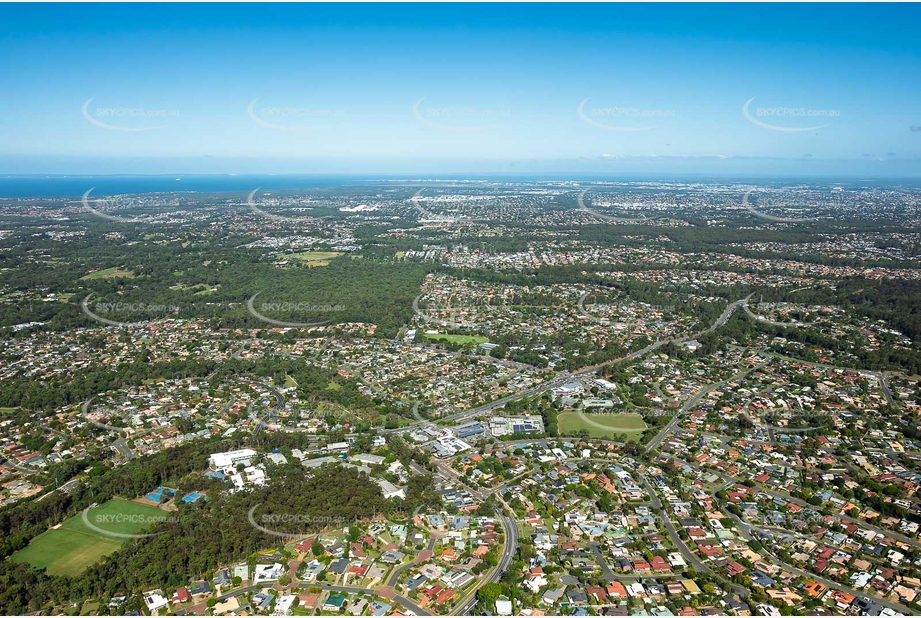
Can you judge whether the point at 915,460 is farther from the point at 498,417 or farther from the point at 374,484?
the point at 374,484

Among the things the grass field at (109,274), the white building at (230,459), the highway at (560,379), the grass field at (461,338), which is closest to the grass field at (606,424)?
the highway at (560,379)

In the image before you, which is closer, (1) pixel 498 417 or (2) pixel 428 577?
(2) pixel 428 577

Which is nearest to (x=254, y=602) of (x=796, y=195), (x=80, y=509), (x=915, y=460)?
(x=80, y=509)

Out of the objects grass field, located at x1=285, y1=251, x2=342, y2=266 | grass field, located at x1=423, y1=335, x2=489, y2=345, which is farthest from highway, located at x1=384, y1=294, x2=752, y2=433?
grass field, located at x1=285, y1=251, x2=342, y2=266

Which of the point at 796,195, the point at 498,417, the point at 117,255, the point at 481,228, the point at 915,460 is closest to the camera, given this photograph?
the point at 915,460

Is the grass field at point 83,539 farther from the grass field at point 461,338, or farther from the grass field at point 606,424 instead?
the grass field at point 461,338

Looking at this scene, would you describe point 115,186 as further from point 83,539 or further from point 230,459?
point 83,539

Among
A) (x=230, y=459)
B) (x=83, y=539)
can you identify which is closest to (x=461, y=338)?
(x=230, y=459)
